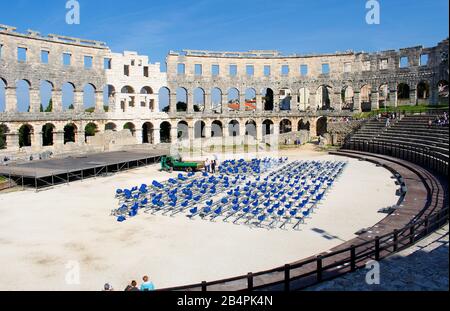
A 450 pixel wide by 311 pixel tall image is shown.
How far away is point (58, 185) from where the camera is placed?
89.4 feet

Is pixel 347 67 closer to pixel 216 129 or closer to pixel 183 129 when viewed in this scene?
pixel 216 129

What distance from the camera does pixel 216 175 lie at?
1192 inches

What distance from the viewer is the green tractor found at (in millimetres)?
32688

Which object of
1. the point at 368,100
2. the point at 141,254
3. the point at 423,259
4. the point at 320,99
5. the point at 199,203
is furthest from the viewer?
the point at 320,99

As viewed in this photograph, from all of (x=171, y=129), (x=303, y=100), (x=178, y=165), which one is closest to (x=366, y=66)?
(x=303, y=100)

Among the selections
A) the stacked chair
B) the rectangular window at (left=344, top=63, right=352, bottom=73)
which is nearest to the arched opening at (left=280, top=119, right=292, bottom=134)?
the rectangular window at (left=344, top=63, right=352, bottom=73)

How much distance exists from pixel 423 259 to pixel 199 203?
13.0 metres

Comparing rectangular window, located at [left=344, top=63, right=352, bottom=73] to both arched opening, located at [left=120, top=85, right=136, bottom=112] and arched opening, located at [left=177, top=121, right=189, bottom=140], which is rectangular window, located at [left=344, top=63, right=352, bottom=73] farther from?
arched opening, located at [left=120, top=85, right=136, bottom=112]

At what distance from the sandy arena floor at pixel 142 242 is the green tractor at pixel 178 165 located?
34.8 feet

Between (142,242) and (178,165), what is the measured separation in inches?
720

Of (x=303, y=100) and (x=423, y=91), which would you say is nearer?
(x=423, y=91)

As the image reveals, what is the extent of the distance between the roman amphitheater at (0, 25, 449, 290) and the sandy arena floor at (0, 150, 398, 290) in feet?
0.26
